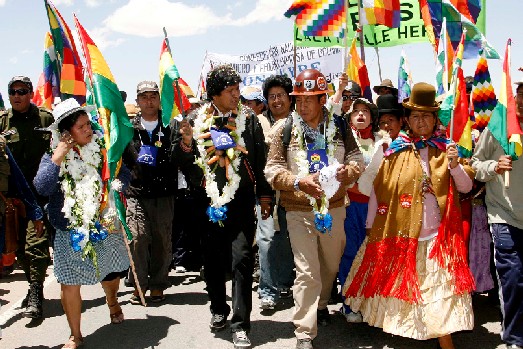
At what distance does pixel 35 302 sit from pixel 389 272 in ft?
12.3

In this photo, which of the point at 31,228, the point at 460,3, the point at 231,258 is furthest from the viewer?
the point at 460,3

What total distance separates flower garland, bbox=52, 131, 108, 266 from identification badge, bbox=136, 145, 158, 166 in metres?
1.18

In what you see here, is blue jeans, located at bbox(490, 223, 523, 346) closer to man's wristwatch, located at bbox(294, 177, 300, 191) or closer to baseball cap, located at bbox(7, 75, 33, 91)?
man's wristwatch, located at bbox(294, 177, 300, 191)

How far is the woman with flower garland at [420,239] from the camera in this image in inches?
173

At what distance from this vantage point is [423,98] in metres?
4.50

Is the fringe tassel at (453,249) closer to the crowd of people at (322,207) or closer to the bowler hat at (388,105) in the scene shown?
the crowd of people at (322,207)

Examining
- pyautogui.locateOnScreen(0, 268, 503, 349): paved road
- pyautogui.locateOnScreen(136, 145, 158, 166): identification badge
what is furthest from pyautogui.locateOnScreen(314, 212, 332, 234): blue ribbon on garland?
pyautogui.locateOnScreen(136, 145, 158, 166): identification badge

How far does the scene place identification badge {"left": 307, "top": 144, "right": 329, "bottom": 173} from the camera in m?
4.80

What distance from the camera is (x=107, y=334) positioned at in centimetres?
534

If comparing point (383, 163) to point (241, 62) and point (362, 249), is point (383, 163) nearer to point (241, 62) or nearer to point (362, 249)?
point (362, 249)

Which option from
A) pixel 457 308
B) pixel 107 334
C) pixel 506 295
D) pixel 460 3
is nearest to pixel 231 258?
pixel 107 334

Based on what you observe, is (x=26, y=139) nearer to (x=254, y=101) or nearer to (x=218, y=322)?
(x=254, y=101)

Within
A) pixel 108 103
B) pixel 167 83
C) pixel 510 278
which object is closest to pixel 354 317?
pixel 510 278

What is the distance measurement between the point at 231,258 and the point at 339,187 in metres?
1.25
